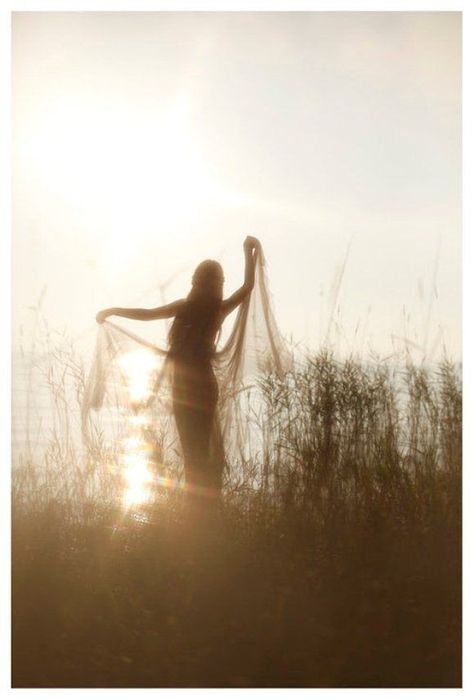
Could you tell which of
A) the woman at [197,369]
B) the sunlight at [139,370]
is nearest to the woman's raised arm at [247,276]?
the woman at [197,369]

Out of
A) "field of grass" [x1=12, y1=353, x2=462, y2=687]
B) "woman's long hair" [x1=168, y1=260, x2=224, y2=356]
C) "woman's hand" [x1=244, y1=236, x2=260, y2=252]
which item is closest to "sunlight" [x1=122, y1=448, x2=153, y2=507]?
"field of grass" [x1=12, y1=353, x2=462, y2=687]

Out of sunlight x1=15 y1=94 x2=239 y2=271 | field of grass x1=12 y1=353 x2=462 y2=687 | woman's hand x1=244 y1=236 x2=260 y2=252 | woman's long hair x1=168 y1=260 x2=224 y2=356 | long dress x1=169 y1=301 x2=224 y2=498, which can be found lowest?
field of grass x1=12 y1=353 x2=462 y2=687

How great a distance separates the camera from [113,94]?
185 inches

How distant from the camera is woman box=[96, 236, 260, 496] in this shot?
13.8 ft

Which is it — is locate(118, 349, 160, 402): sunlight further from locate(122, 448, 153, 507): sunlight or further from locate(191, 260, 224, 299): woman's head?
locate(191, 260, 224, 299): woman's head

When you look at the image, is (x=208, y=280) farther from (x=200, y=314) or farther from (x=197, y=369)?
(x=197, y=369)

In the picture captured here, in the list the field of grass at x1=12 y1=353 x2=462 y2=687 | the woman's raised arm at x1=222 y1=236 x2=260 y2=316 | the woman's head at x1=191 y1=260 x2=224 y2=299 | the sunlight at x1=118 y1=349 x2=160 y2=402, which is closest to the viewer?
the field of grass at x1=12 y1=353 x2=462 y2=687

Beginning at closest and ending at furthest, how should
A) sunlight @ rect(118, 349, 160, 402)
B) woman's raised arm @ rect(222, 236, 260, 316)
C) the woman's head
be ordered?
1. the woman's head
2. woman's raised arm @ rect(222, 236, 260, 316)
3. sunlight @ rect(118, 349, 160, 402)

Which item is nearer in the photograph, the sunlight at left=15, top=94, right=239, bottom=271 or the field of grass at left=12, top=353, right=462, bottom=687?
the field of grass at left=12, top=353, right=462, bottom=687

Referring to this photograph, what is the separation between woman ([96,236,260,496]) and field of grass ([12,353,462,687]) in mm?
182

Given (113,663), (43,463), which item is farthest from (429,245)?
(113,663)

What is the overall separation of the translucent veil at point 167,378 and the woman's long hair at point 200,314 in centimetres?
15

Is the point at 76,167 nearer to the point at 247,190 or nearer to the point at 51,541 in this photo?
the point at 247,190

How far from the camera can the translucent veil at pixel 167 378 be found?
14.7 ft
